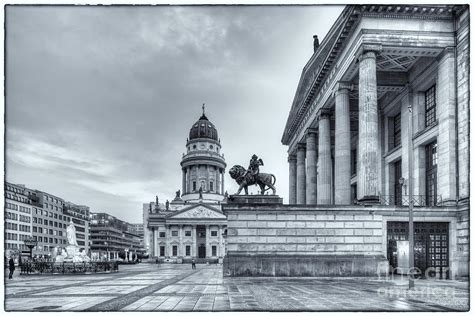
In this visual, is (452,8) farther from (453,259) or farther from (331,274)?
(331,274)

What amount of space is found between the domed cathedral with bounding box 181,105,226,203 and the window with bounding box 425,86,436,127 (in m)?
124

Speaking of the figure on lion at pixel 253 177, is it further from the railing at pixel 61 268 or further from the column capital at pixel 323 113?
the railing at pixel 61 268

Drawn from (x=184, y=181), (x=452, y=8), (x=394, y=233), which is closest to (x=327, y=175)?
(x=394, y=233)

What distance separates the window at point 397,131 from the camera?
45.1 m

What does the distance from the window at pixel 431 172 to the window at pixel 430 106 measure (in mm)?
1792

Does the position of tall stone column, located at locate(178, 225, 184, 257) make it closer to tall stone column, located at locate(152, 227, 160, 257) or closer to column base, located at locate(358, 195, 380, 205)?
tall stone column, located at locate(152, 227, 160, 257)

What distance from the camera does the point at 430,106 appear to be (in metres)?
38.1

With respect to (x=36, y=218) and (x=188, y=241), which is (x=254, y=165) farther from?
(x=188, y=241)

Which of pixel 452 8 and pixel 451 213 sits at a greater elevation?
pixel 452 8

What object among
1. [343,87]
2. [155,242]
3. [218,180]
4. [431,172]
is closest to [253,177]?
[343,87]

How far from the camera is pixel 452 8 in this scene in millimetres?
32438

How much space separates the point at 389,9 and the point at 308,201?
94.7ft

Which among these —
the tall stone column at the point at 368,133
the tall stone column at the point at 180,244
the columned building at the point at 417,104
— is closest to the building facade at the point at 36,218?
the tall stone column at the point at 180,244

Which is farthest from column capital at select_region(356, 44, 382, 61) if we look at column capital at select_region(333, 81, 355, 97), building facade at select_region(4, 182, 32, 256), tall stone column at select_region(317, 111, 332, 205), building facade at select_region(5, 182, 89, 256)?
building facade at select_region(4, 182, 32, 256)
